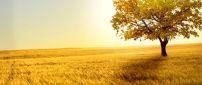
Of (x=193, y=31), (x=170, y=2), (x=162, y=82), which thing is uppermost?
(x=170, y=2)

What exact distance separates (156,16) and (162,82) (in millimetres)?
18382

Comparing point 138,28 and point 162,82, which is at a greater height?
point 138,28

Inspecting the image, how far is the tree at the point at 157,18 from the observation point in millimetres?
29953

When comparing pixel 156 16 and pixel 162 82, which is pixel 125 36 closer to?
pixel 156 16

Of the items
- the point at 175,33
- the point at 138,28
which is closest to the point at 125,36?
the point at 138,28

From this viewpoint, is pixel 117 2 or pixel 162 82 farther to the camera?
pixel 117 2

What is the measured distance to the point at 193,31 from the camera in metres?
30.7

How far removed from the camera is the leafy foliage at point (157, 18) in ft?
98.3

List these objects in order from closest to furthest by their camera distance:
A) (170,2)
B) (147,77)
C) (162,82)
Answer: (162,82) < (147,77) < (170,2)

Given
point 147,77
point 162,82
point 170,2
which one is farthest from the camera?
point 170,2

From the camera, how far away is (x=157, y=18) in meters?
30.9

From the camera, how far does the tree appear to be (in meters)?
30.0

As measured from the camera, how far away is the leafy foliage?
30.0 m

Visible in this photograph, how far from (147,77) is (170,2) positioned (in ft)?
54.5
